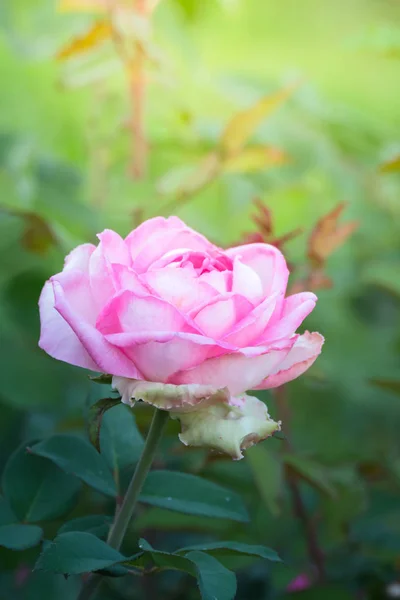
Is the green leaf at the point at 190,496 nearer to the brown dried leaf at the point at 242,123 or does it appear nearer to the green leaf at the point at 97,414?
the green leaf at the point at 97,414

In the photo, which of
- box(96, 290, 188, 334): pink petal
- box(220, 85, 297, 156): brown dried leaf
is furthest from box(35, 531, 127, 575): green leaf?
box(220, 85, 297, 156): brown dried leaf

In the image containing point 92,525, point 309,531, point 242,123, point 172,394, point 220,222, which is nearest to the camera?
point 172,394

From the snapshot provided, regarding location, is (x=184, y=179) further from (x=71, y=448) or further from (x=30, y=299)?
(x=71, y=448)

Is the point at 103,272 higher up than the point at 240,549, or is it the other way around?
the point at 103,272

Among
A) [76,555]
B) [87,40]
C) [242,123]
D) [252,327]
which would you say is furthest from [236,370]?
[87,40]

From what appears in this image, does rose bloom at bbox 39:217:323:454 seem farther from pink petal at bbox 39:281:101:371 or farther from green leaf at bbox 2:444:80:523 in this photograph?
green leaf at bbox 2:444:80:523

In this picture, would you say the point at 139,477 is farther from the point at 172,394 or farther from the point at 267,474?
the point at 267,474
